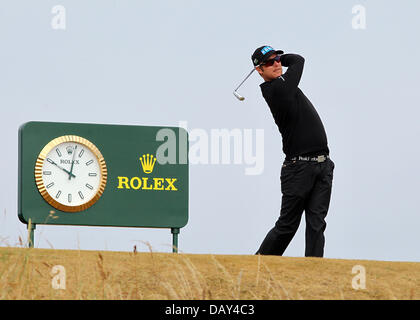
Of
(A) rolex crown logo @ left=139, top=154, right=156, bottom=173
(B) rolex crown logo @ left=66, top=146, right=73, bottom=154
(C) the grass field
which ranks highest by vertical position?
(B) rolex crown logo @ left=66, top=146, right=73, bottom=154

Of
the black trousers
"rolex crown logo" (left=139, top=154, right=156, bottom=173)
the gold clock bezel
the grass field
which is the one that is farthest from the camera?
"rolex crown logo" (left=139, top=154, right=156, bottom=173)

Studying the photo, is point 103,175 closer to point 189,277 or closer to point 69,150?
point 69,150

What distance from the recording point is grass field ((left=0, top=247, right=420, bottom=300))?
A: 632 centimetres

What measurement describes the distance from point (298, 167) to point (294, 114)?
1.59 ft

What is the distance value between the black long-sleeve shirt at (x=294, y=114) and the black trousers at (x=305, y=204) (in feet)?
0.48

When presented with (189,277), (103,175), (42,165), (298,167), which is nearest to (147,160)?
(103,175)

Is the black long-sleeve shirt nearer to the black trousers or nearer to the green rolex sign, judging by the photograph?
the black trousers

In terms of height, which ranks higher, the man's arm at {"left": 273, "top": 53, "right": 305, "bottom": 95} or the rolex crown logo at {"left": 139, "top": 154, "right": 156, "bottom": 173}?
the man's arm at {"left": 273, "top": 53, "right": 305, "bottom": 95}

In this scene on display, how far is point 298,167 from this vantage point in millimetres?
8734

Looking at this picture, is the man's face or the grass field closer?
the grass field

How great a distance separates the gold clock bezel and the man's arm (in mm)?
A: 4898

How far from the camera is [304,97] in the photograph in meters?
9.02

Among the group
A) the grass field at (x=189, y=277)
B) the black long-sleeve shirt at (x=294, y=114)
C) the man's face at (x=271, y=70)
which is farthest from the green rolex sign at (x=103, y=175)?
the grass field at (x=189, y=277)

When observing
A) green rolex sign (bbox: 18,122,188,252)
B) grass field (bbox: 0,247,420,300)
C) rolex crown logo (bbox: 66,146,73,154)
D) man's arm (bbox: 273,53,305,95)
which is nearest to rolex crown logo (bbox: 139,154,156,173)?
green rolex sign (bbox: 18,122,188,252)
